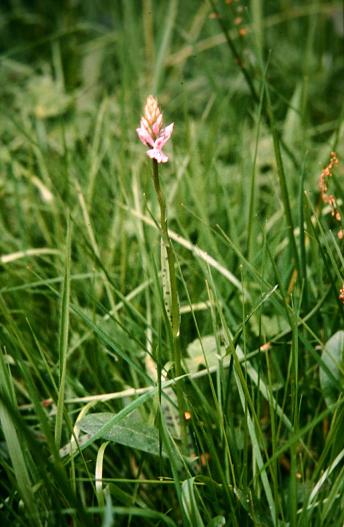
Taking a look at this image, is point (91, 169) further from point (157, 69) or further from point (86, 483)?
point (86, 483)

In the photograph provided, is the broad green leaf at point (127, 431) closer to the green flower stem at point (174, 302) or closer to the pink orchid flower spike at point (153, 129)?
the green flower stem at point (174, 302)

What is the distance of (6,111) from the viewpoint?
1741mm

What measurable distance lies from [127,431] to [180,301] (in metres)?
0.43

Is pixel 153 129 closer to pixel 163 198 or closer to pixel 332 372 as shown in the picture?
pixel 163 198

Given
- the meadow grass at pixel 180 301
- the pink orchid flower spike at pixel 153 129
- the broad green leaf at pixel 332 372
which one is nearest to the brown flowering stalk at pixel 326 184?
the meadow grass at pixel 180 301

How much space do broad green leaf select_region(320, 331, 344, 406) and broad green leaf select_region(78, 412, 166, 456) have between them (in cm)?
25

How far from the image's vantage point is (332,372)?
37.6 inches

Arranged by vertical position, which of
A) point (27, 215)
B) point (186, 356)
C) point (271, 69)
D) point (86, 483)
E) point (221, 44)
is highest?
point (221, 44)

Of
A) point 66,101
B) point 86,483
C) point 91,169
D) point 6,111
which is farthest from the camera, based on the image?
point 66,101

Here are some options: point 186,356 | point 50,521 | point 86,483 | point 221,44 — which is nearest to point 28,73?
point 221,44

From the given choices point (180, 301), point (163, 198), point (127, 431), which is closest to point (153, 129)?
point (163, 198)

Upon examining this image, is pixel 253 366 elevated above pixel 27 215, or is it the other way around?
pixel 27 215

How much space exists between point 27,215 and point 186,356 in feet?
2.19

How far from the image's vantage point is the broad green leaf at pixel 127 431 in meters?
0.81
